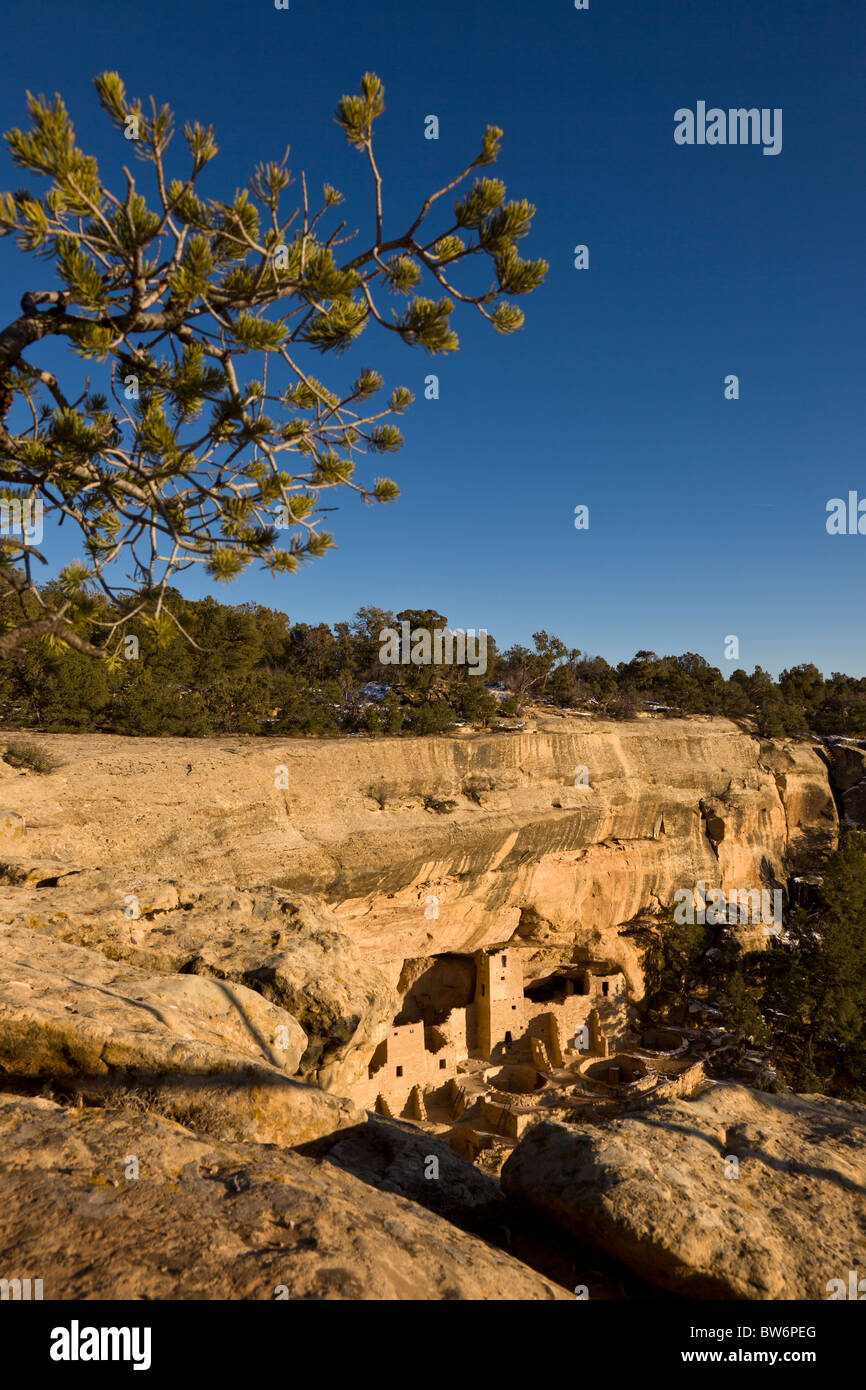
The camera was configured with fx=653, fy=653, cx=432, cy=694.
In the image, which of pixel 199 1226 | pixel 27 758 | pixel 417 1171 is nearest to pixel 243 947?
pixel 417 1171

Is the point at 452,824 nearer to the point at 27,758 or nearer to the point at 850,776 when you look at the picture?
the point at 27,758

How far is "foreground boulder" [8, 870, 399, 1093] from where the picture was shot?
612 cm

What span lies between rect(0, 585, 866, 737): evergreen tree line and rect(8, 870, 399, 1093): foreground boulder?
254 cm

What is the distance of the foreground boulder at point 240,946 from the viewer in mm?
6117

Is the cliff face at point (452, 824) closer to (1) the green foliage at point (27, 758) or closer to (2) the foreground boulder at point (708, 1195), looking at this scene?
(1) the green foliage at point (27, 758)

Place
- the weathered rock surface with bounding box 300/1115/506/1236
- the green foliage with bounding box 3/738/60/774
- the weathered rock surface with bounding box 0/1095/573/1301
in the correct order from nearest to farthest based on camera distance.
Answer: the weathered rock surface with bounding box 0/1095/573/1301 < the weathered rock surface with bounding box 300/1115/506/1236 < the green foliage with bounding box 3/738/60/774

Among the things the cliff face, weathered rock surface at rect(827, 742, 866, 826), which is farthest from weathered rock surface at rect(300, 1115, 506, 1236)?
weathered rock surface at rect(827, 742, 866, 826)

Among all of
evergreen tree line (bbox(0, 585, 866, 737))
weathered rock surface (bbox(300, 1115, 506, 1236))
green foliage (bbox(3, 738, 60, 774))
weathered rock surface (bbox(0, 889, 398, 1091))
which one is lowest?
weathered rock surface (bbox(300, 1115, 506, 1236))

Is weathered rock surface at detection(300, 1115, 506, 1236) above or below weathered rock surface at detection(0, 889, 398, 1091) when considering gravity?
below

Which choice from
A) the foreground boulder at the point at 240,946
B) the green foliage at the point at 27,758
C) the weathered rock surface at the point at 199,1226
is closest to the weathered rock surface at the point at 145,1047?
the weathered rock surface at the point at 199,1226

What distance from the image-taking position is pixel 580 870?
21.0 meters

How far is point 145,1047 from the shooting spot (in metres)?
4.04

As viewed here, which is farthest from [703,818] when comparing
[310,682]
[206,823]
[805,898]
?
[206,823]

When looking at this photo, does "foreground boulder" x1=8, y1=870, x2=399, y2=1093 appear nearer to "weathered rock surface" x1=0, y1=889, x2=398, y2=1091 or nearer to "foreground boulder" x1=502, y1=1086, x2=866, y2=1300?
"weathered rock surface" x1=0, y1=889, x2=398, y2=1091
